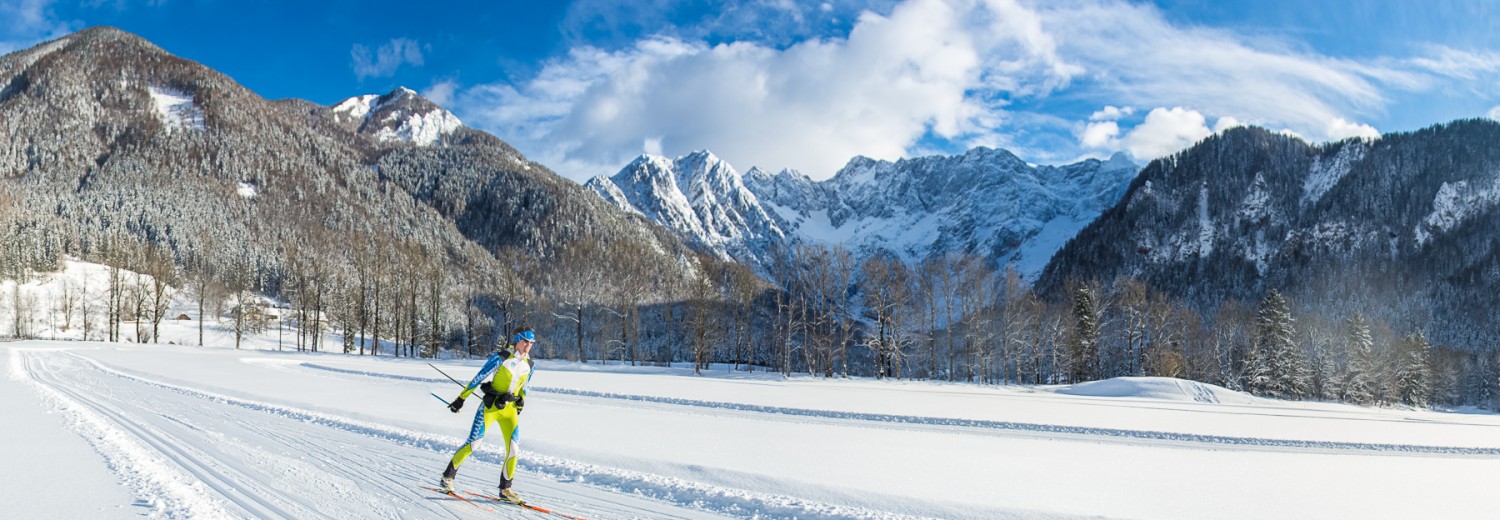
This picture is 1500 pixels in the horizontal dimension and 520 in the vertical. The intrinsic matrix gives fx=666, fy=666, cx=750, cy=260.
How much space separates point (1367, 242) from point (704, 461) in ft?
728

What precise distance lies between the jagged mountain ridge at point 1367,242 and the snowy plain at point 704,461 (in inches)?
5587

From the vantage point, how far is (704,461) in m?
11.2

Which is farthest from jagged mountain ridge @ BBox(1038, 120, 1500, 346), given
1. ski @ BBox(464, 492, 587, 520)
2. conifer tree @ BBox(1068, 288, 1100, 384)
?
ski @ BBox(464, 492, 587, 520)

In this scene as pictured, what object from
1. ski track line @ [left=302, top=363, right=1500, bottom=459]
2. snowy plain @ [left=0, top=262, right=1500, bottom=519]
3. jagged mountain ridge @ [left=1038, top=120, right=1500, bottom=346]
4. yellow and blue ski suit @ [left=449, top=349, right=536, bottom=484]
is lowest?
ski track line @ [left=302, top=363, right=1500, bottom=459]

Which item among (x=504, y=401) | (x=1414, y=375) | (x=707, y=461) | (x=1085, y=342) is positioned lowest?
(x=1414, y=375)

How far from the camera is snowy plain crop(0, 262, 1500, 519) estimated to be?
8.39 meters

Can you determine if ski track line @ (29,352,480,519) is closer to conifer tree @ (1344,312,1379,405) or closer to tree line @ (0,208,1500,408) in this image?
tree line @ (0,208,1500,408)

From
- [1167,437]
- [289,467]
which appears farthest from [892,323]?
[289,467]

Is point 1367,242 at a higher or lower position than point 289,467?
higher

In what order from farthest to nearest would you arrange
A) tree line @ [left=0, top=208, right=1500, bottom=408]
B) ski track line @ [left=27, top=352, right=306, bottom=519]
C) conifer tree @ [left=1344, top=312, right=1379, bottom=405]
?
conifer tree @ [left=1344, top=312, right=1379, bottom=405] < tree line @ [left=0, top=208, right=1500, bottom=408] < ski track line @ [left=27, top=352, right=306, bottom=519]

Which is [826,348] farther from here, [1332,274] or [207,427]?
[1332,274]

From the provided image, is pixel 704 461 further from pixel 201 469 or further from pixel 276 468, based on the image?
pixel 201 469

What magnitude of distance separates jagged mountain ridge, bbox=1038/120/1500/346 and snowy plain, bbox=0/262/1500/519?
14192 cm

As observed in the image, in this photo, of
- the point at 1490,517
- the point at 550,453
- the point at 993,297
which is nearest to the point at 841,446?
the point at 550,453
